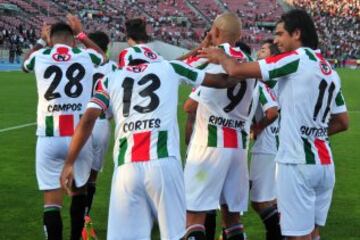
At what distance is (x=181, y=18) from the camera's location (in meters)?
60.8

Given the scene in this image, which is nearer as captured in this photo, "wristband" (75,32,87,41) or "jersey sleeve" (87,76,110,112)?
"jersey sleeve" (87,76,110,112)

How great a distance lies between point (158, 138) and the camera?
15.0 ft

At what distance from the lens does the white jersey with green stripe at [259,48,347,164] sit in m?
4.62

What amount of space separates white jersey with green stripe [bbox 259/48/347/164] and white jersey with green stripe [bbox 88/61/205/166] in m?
0.78

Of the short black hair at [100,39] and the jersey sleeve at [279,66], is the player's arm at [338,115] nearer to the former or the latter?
the jersey sleeve at [279,66]

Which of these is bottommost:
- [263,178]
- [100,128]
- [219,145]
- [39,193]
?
[39,193]

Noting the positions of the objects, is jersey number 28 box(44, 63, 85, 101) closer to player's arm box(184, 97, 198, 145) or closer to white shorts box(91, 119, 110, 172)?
player's arm box(184, 97, 198, 145)

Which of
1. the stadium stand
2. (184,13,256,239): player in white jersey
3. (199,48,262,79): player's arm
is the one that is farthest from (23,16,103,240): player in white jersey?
the stadium stand

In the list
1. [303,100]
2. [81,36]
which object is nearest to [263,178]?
[303,100]

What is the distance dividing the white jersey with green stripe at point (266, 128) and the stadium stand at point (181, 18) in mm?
38431

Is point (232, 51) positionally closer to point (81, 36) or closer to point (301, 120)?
point (301, 120)

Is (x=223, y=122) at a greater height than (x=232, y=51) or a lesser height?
lesser

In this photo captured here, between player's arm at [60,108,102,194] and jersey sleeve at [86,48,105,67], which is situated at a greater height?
jersey sleeve at [86,48,105,67]

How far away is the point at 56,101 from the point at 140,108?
1.71 m
